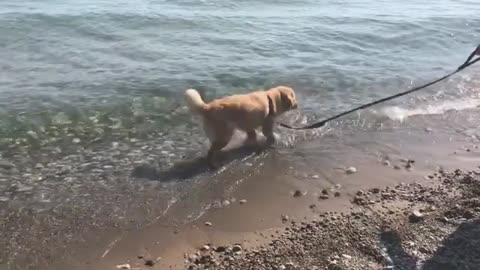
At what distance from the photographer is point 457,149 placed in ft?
22.1

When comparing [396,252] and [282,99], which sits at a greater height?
[282,99]

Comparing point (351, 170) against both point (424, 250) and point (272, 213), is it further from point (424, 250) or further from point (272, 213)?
point (424, 250)

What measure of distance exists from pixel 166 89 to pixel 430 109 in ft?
13.9

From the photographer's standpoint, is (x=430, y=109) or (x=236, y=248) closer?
(x=236, y=248)

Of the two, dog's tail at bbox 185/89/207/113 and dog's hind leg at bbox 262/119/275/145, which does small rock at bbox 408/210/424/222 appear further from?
dog's tail at bbox 185/89/207/113

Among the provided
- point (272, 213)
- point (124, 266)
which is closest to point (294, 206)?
point (272, 213)

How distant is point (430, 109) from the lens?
8.24 m

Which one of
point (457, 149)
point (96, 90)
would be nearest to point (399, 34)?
point (457, 149)

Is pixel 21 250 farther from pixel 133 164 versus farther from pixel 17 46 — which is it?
pixel 17 46

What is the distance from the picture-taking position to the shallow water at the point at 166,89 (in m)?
5.50

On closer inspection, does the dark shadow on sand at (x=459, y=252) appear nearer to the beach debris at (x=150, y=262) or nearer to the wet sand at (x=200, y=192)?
the wet sand at (x=200, y=192)

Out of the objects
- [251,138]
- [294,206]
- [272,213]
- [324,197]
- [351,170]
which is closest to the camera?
[272,213]

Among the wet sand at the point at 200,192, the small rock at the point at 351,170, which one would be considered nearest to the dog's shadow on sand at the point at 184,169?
the wet sand at the point at 200,192

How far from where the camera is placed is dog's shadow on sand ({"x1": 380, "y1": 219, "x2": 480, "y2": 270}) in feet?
13.6
